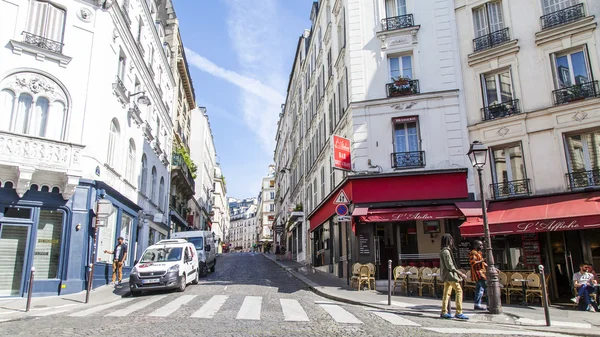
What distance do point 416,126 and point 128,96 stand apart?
12075mm

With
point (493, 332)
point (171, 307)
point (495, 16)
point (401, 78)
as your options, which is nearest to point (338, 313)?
point (493, 332)

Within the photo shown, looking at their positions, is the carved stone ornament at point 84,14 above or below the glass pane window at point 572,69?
above

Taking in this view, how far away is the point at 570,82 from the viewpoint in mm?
13711

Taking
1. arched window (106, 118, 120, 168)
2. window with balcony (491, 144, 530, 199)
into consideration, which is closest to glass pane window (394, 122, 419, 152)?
window with balcony (491, 144, 530, 199)

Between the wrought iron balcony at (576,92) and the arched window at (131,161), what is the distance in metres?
17.2

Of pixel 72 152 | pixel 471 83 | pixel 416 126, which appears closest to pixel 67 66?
pixel 72 152

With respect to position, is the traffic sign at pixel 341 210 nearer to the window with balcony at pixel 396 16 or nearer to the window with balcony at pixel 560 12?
the window with balcony at pixel 396 16

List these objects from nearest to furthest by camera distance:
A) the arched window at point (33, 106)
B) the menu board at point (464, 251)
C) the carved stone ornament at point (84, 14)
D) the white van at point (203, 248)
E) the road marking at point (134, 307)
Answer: the road marking at point (134, 307), the arched window at point (33, 106), the menu board at point (464, 251), the carved stone ornament at point (84, 14), the white van at point (203, 248)

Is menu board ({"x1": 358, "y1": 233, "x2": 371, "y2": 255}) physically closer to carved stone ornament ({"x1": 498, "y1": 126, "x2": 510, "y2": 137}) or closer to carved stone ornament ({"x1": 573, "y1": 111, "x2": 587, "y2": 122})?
carved stone ornament ({"x1": 498, "y1": 126, "x2": 510, "y2": 137})

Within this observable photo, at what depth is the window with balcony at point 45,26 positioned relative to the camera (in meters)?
13.9

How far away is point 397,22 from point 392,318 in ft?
39.7

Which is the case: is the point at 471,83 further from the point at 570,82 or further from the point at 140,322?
the point at 140,322

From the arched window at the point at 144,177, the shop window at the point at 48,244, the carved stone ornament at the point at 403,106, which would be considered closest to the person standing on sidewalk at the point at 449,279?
the carved stone ornament at the point at 403,106

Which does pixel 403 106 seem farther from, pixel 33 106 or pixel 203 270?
pixel 33 106
